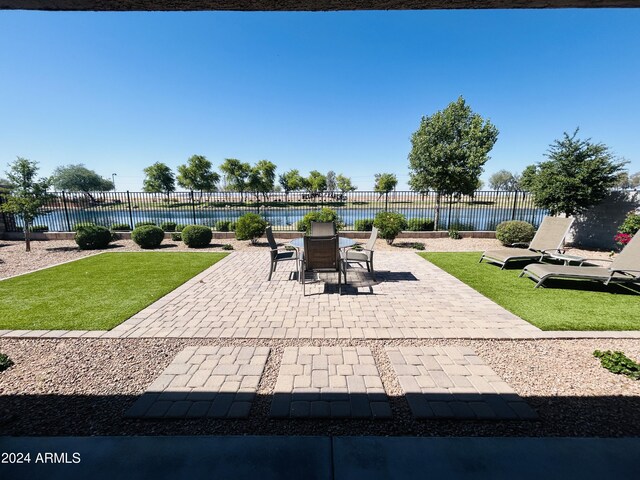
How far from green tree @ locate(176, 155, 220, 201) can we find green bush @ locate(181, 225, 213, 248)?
38378 mm

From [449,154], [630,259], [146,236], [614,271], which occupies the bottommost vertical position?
[614,271]

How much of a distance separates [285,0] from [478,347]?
3.93 metres

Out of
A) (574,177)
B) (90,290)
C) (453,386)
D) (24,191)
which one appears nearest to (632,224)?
(574,177)

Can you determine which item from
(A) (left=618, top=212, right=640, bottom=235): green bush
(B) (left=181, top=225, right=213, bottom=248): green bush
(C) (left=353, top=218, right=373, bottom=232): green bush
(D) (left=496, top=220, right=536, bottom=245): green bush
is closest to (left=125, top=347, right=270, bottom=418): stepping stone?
(B) (left=181, top=225, right=213, bottom=248): green bush

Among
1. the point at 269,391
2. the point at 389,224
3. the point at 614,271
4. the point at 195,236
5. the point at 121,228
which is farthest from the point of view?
the point at 121,228

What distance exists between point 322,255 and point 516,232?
9104mm

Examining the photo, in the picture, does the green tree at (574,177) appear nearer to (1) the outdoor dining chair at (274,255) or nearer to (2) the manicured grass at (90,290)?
(1) the outdoor dining chair at (274,255)

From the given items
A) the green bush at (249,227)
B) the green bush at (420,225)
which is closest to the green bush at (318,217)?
the green bush at (249,227)

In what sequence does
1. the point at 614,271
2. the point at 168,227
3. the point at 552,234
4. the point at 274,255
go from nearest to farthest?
1. the point at 614,271
2. the point at 274,255
3. the point at 552,234
4. the point at 168,227

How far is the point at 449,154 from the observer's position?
1299 cm

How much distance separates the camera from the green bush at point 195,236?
1045 centimetres

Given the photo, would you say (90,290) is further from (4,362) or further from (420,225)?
(420,225)

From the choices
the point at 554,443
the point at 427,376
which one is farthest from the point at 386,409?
the point at 554,443

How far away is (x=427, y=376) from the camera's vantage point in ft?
8.94
